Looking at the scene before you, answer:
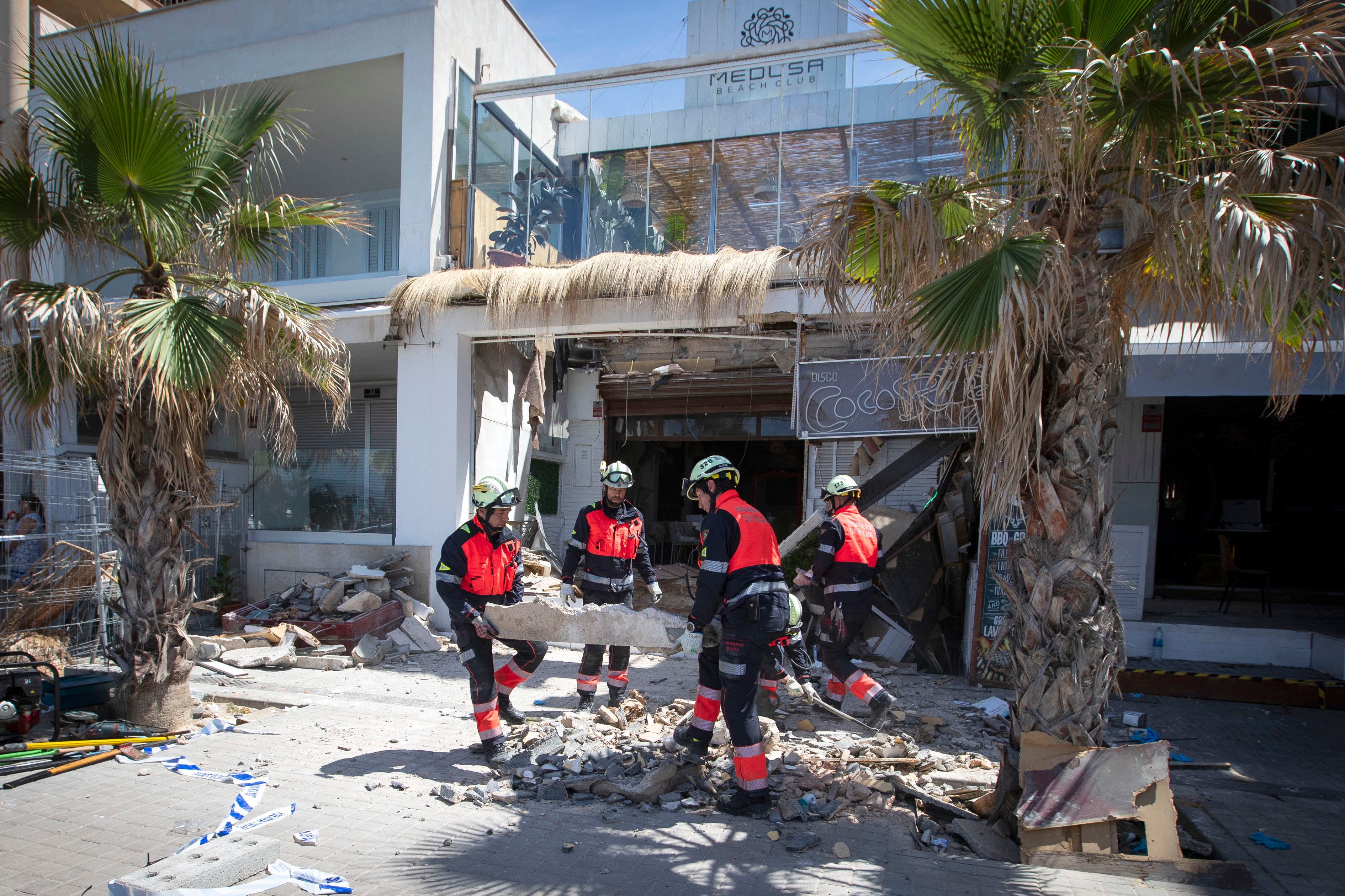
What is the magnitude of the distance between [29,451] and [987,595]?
10743 mm

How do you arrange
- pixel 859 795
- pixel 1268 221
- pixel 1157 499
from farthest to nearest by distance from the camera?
pixel 1157 499 → pixel 859 795 → pixel 1268 221

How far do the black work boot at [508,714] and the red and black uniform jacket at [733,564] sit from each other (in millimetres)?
2052

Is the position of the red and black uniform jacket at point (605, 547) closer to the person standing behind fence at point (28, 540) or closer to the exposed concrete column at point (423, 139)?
the exposed concrete column at point (423, 139)

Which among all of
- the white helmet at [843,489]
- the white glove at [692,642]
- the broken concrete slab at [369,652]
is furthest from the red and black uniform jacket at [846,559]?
the broken concrete slab at [369,652]

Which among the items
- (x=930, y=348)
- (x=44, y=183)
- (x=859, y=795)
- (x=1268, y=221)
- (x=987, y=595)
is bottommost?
(x=859, y=795)

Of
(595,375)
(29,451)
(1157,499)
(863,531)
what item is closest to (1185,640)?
(1157,499)

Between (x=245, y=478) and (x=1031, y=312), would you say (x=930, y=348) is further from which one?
(x=245, y=478)

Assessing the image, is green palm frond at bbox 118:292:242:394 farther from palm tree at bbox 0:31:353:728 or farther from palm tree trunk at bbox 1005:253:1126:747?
palm tree trunk at bbox 1005:253:1126:747

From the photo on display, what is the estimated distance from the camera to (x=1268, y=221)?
3465mm

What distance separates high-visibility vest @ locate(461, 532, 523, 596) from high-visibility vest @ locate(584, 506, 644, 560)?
3.91 ft

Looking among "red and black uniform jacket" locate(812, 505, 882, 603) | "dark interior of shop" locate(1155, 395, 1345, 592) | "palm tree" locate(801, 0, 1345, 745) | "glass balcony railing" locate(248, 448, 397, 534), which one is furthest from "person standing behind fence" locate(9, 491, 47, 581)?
"dark interior of shop" locate(1155, 395, 1345, 592)

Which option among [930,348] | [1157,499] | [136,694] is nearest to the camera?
[930,348]

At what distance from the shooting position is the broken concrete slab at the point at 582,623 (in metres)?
5.14

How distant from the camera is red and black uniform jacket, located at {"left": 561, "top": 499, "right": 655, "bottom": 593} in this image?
6.60m
